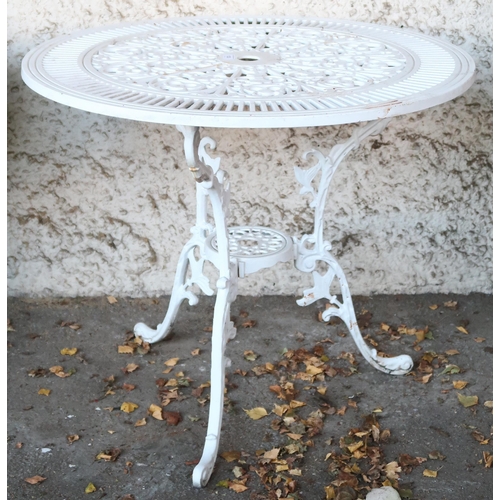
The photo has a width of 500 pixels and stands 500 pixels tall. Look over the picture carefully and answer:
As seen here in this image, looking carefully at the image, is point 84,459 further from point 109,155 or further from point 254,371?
point 109,155

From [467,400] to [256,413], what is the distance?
0.74 meters

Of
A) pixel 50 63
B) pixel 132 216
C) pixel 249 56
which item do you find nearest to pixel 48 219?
pixel 132 216

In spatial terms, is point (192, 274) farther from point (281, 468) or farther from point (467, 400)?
point (467, 400)

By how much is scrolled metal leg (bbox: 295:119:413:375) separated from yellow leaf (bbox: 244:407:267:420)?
1.28 feet

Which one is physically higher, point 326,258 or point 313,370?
point 326,258

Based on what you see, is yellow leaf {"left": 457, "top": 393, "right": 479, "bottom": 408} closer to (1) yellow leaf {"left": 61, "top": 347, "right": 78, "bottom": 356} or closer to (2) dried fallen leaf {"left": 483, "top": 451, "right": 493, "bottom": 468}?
(2) dried fallen leaf {"left": 483, "top": 451, "right": 493, "bottom": 468}

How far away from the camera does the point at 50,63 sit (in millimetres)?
2475

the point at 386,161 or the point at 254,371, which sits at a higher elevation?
the point at 386,161

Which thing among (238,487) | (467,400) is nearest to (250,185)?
(467,400)

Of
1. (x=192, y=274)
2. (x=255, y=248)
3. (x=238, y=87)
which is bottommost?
(x=192, y=274)

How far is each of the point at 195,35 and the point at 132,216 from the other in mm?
880

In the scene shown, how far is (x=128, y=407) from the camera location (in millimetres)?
2779

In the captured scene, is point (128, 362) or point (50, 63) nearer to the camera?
point (50, 63)

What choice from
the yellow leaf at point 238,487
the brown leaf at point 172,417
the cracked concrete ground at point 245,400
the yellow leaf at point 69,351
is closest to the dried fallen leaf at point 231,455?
the cracked concrete ground at point 245,400
